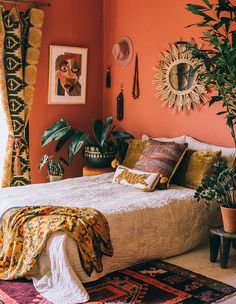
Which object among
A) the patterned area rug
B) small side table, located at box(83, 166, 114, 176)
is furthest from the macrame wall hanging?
the patterned area rug

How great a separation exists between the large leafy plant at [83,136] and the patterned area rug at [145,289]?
196 cm

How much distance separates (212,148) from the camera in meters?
4.96

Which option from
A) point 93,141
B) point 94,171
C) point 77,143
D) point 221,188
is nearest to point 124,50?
point 93,141

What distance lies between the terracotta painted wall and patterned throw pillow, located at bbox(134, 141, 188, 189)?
405mm

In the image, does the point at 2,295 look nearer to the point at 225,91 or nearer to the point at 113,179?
the point at 113,179

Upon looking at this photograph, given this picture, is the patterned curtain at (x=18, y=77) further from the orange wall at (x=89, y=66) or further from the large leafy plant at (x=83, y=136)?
the large leafy plant at (x=83, y=136)

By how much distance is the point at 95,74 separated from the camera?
247 inches

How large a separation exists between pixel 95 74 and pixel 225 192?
8.92 feet

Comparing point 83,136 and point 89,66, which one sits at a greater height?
point 89,66

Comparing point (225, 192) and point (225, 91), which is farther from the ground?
point (225, 91)

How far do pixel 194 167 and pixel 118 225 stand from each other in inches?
47.8

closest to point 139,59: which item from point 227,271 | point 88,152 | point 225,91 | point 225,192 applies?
point 88,152

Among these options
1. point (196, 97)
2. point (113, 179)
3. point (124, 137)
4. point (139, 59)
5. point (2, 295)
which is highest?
point (139, 59)

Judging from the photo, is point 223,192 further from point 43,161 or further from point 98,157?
point 43,161
